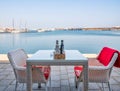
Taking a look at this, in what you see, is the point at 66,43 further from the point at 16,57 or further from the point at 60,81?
the point at 16,57

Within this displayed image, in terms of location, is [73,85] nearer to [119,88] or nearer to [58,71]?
[119,88]

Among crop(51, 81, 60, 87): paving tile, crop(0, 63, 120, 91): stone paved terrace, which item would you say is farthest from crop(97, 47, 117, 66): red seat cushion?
crop(51, 81, 60, 87): paving tile

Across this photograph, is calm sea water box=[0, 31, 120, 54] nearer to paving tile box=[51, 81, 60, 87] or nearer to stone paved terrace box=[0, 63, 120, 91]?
stone paved terrace box=[0, 63, 120, 91]

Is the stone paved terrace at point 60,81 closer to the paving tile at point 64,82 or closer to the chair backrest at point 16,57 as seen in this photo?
the paving tile at point 64,82

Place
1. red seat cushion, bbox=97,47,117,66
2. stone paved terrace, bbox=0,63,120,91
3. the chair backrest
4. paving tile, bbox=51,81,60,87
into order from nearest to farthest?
the chair backrest, red seat cushion, bbox=97,47,117,66, stone paved terrace, bbox=0,63,120,91, paving tile, bbox=51,81,60,87

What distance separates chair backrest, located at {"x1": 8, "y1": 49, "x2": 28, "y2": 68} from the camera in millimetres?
2672

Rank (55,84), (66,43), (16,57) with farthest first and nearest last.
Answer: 1. (66,43)
2. (55,84)
3. (16,57)

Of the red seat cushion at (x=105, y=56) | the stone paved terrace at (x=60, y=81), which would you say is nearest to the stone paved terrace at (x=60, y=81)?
the stone paved terrace at (x=60, y=81)

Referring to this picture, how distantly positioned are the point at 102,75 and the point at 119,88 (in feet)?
2.63

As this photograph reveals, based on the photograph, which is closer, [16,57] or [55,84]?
[16,57]

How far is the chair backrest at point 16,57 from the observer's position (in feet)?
8.77

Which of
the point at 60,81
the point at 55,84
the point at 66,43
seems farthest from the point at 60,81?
the point at 66,43

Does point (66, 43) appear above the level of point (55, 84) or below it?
below

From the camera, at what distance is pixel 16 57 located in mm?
2920
